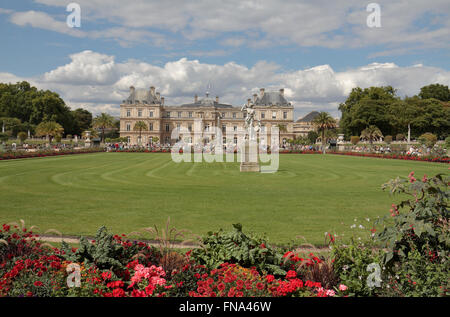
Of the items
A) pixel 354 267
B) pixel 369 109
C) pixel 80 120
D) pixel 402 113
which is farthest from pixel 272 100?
pixel 354 267

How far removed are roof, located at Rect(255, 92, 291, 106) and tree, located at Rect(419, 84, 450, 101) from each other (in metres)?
33.6

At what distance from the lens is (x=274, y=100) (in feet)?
323

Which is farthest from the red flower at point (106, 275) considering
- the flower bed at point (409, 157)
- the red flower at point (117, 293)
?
the flower bed at point (409, 157)

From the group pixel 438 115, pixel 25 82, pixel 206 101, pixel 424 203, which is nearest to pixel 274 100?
pixel 206 101

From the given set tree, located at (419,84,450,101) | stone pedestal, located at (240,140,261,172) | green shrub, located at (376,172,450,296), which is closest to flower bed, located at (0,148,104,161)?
stone pedestal, located at (240,140,261,172)

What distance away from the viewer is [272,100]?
98.4 m

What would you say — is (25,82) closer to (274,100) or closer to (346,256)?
(274,100)

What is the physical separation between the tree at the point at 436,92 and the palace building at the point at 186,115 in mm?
32693

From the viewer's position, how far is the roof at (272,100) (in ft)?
320

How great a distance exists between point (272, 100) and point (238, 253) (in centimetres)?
9661

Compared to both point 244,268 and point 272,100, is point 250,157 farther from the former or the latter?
point 272,100

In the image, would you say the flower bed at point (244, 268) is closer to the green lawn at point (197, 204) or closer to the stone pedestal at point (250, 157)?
the green lawn at point (197, 204)

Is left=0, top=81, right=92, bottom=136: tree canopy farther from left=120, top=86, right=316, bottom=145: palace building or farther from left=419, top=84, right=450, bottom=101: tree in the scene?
left=419, top=84, right=450, bottom=101: tree

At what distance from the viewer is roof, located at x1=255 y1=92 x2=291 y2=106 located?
97688 mm
